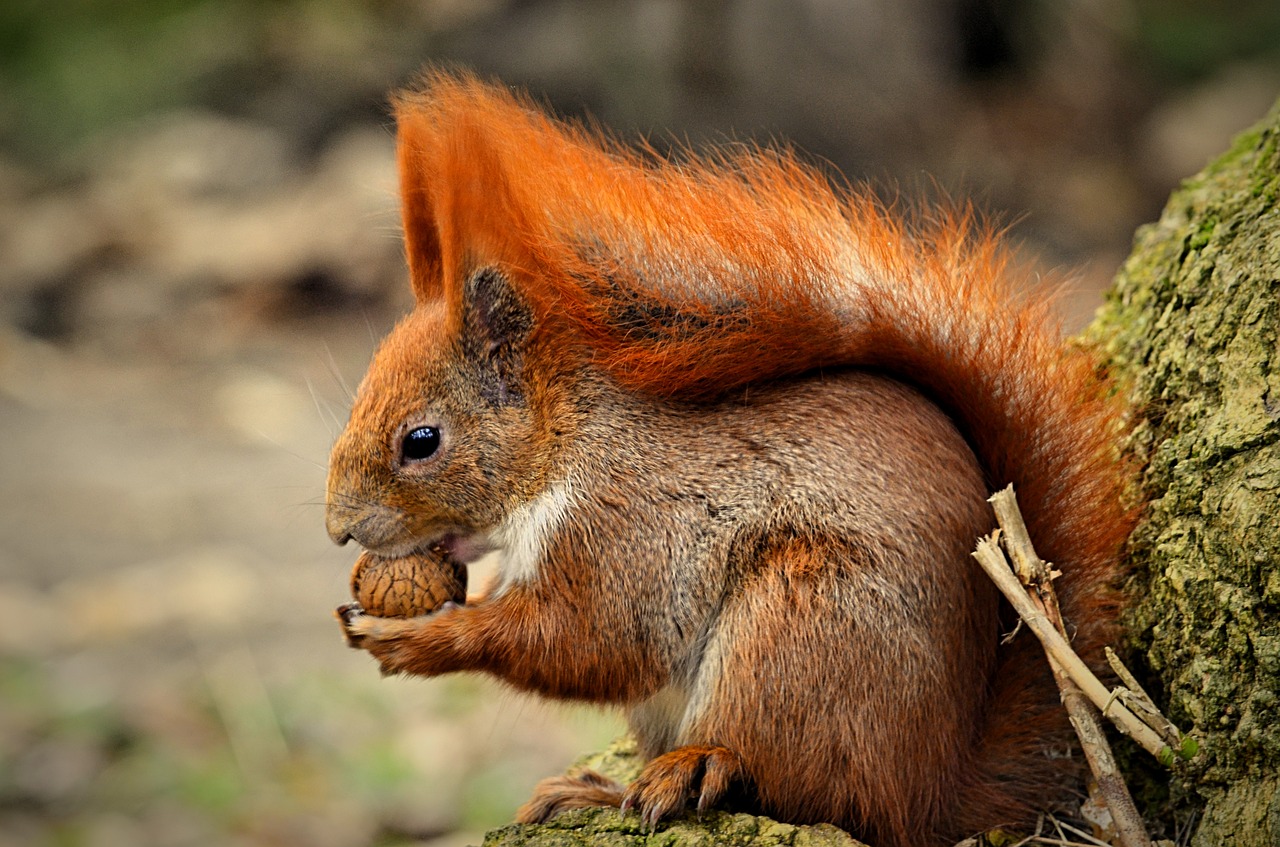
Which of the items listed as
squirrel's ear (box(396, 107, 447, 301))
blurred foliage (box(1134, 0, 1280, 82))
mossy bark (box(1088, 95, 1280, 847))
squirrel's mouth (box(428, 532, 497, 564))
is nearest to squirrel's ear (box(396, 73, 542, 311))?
squirrel's ear (box(396, 107, 447, 301))

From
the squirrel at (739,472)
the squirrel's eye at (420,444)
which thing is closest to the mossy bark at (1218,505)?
the squirrel at (739,472)

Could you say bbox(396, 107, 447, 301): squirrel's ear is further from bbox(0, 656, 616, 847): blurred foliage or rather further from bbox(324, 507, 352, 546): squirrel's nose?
bbox(0, 656, 616, 847): blurred foliage

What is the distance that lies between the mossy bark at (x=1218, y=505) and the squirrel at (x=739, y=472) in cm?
7

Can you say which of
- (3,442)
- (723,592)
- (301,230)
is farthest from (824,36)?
(723,592)

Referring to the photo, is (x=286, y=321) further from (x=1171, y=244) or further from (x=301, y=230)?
(x=1171, y=244)

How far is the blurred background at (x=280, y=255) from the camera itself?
10.4ft

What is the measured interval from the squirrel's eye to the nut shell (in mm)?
146

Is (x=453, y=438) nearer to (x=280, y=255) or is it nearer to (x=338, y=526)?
(x=338, y=526)

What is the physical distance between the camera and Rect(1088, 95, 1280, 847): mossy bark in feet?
4.47

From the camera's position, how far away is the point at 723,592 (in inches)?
62.5

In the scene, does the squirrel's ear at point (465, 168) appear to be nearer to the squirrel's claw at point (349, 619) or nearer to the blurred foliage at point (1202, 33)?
the squirrel's claw at point (349, 619)

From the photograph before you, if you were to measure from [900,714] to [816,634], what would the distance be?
0.47 ft

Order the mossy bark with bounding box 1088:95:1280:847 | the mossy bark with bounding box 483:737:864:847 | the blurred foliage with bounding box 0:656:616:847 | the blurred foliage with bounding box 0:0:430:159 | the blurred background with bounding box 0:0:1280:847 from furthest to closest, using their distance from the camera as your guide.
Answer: the blurred foliage with bounding box 0:0:430:159 < the blurred background with bounding box 0:0:1280:847 < the blurred foliage with bounding box 0:656:616:847 < the mossy bark with bounding box 483:737:864:847 < the mossy bark with bounding box 1088:95:1280:847

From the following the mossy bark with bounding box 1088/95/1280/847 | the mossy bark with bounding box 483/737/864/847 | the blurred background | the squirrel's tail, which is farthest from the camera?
the blurred background
